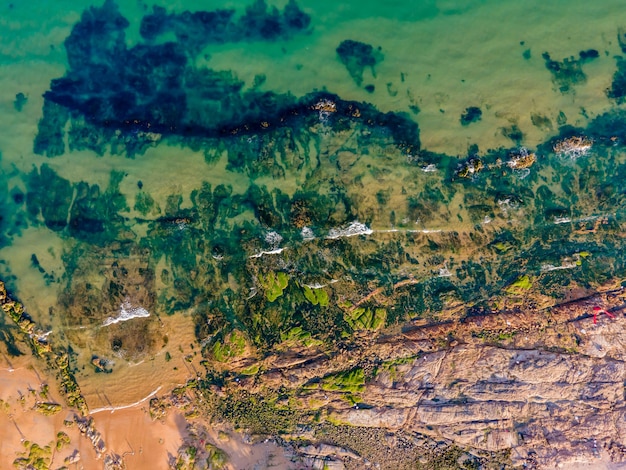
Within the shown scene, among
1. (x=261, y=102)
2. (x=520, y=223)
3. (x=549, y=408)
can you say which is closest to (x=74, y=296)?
(x=261, y=102)

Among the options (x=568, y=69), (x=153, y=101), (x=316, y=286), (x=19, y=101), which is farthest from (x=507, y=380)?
(x=19, y=101)

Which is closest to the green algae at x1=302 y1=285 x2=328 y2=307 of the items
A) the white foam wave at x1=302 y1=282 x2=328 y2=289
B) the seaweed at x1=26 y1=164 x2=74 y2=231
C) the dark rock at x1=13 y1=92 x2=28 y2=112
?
the white foam wave at x1=302 y1=282 x2=328 y2=289

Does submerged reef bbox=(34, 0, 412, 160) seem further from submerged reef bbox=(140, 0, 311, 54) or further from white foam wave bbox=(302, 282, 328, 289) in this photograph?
white foam wave bbox=(302, 282, 328, 289)

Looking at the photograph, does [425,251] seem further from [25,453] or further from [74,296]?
[25,453]

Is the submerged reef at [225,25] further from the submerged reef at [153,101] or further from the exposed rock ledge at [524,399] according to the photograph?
the exposed rock ledge at [524,399]

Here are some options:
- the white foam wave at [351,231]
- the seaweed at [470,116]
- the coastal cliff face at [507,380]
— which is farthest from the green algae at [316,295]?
the seaweed at [470,116]

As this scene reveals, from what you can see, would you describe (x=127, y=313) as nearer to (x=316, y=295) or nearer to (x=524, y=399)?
(x=316, y=295)
